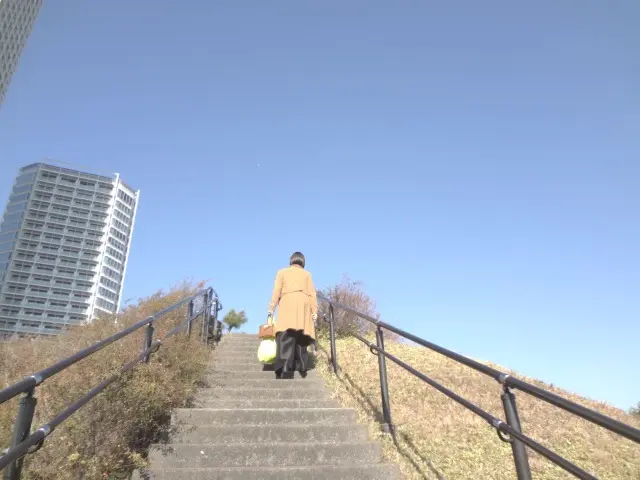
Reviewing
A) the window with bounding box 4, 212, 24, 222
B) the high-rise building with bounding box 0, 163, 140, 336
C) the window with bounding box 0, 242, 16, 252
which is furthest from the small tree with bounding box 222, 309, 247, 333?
the window with bounding box 4, 212, 24, 222

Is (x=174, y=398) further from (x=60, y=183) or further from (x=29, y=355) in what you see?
(x=60, y=183)

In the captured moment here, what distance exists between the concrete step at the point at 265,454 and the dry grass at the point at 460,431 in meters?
0.28

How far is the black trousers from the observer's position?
258 inches

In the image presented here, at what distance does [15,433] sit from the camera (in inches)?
90.4

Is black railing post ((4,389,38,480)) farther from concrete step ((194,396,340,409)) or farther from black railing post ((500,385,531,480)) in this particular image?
concrete step ((194,396,340,409))

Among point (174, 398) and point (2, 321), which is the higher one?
point (2, 321)

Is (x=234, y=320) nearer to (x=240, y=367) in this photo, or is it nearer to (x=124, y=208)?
(x=240, y=367)

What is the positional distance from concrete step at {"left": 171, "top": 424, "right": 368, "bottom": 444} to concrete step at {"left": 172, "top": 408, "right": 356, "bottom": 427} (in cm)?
25

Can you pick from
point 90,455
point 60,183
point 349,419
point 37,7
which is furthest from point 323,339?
point 60,183

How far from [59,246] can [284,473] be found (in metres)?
167

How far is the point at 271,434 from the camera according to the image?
461cm

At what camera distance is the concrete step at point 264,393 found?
18.9 feet

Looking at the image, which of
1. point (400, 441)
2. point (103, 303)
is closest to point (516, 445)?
point (400, 441)

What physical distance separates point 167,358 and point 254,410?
1246 millimetres
